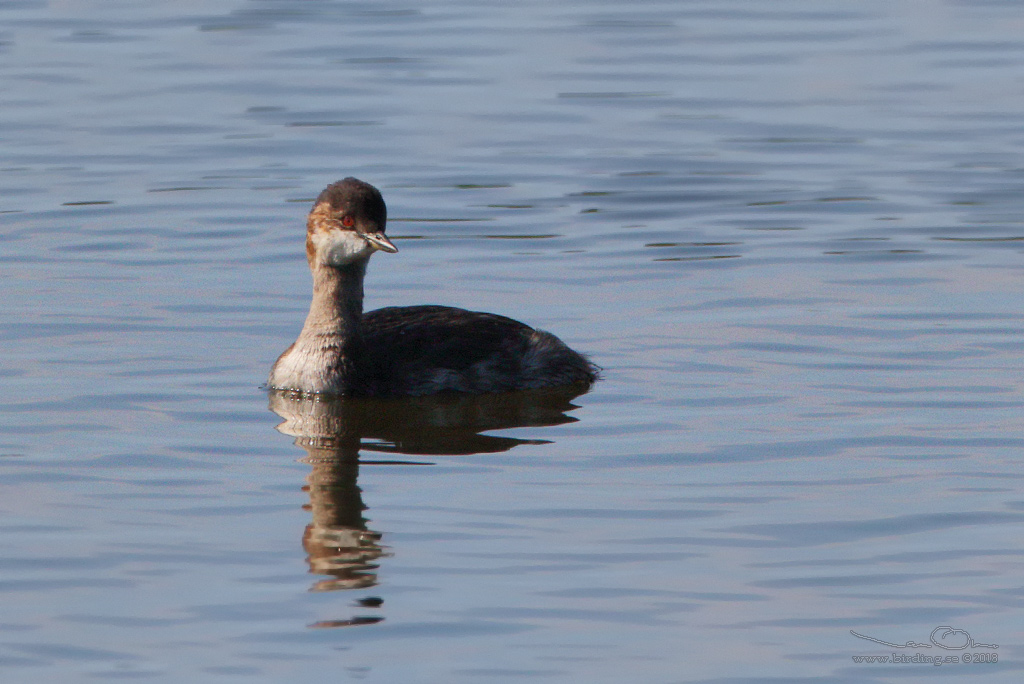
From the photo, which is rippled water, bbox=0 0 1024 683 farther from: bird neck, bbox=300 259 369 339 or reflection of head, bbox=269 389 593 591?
bird neck, bbox=300 259 369 339

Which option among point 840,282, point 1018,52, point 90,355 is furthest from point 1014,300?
point 1018,52

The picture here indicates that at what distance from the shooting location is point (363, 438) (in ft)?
36.1

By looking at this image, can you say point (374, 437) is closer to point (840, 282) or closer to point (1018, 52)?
point (840, 282)

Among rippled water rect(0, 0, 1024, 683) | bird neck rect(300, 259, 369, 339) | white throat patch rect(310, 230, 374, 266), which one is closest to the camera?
rippled water rect(0, 0, 1024, 683)

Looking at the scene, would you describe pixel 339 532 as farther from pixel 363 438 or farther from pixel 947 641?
pixel 947 641

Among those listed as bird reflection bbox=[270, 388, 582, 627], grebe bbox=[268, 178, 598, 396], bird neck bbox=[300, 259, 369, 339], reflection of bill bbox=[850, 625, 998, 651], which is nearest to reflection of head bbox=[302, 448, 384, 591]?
bird reflection bbox=[270, 388, 582, 627]

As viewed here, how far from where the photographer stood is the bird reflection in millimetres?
8852

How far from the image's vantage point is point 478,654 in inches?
302

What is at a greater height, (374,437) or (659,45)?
(659,45)

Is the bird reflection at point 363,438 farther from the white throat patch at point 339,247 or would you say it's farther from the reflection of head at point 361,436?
the white throat patch at point 339,247

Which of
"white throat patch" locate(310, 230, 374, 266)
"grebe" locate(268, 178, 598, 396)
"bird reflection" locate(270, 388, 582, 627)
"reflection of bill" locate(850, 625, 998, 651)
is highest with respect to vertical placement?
"white throat patch" locate(310, 230, 374, 266)

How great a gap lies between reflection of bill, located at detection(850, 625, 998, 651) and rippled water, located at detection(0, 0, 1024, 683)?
0.07 feet

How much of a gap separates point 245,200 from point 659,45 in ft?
31.9

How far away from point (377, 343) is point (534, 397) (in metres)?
1.06
